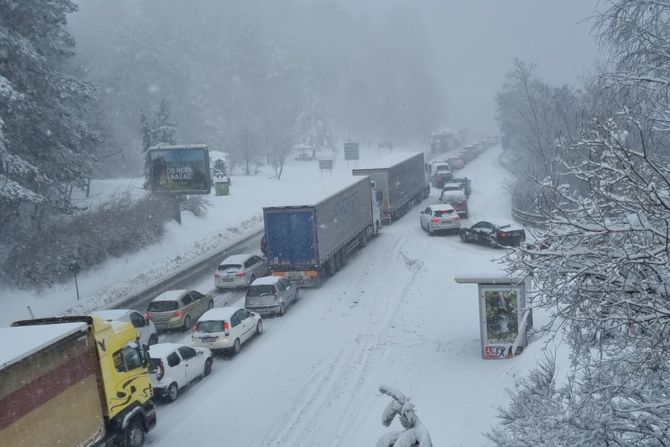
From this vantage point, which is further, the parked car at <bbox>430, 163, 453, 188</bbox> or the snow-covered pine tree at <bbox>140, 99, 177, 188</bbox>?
the parked car at <bbox>430, 163, 453, 188</bbox>

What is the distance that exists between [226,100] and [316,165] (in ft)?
84.3

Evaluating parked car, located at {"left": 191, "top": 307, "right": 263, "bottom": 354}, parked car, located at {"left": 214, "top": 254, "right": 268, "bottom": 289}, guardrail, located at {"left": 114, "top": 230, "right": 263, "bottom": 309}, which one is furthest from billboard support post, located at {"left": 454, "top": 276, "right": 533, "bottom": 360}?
guardrail, located at {"left": 114, "top": 230, "right": 263, "bottom": 309}

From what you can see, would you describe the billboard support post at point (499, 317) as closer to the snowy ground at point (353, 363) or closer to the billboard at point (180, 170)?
the snowy ground at point (353, 363)

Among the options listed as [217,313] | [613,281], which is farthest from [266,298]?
[613,281]

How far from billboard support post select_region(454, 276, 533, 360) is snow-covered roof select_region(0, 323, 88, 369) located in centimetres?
998

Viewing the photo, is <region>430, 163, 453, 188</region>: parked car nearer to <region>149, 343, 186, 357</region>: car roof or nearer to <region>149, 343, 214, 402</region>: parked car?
<region>149, 343, 214, 402</region>: parked car

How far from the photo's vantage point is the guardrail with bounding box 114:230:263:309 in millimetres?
28344

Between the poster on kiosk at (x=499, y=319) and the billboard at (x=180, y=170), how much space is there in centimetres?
2262

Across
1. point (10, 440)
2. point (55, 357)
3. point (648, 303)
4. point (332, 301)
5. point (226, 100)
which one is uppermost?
point (226, 100)

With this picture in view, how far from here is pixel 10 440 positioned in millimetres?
10219

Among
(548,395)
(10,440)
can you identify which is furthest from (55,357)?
(548,395)

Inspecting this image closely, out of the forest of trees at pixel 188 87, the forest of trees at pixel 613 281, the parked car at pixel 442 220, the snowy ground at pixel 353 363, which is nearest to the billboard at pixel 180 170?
the forest of trees at pixel 188 87

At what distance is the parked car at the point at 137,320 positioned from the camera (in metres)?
20.6

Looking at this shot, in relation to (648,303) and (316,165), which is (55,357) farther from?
(316,165)
